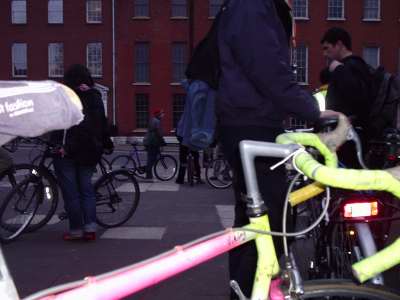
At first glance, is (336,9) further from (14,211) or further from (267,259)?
(267,259)

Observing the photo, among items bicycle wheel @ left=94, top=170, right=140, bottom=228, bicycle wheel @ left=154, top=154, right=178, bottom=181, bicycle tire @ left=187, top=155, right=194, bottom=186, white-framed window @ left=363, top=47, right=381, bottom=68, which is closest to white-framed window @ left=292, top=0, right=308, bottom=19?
white-framed window @ left=363, top=47, right=381, bottom=68

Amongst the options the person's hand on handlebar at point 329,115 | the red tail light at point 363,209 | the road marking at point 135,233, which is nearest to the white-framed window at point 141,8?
the road marking at point 135,233

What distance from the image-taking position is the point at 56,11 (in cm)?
3603

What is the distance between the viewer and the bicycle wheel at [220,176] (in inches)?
452

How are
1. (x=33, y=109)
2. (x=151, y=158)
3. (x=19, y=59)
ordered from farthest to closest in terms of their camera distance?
(x=19, y=59), (x=151, y=158), (x=33, y=109)

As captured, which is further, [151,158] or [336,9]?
[336,9]

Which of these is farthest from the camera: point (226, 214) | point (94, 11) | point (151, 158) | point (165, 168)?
point (94, 11)

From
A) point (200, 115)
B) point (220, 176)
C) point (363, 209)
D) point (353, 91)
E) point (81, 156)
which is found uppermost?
point (353, 91)

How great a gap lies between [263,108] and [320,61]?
3350 cm

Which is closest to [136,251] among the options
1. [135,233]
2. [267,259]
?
[135,233]

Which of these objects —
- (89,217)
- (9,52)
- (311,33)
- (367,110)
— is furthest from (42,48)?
(367,110)

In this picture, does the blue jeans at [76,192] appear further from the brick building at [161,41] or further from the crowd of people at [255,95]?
the brick building at [161,41]

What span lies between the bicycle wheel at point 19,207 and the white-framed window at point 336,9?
32.2m

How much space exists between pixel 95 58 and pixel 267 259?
3490 cm
